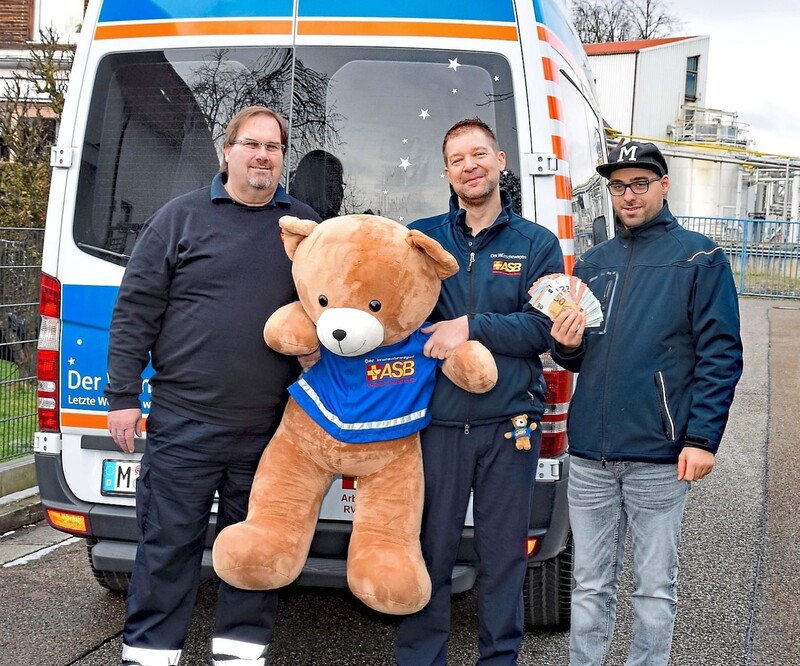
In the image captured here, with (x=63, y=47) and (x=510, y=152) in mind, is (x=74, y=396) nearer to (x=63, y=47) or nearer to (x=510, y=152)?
(x=510, y=152)

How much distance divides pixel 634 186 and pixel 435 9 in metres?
0.97

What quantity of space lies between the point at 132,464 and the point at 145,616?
0.58 meters

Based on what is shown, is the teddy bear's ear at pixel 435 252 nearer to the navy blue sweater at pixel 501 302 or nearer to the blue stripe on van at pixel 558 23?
the navy blue sweater at pixel 501 302

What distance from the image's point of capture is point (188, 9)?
329 cm

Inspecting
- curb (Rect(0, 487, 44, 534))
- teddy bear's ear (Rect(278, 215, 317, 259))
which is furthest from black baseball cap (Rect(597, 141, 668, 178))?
curb (Rect(0, 487, 44, 534))

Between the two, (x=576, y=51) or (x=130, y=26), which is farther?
(x=576, y=51)

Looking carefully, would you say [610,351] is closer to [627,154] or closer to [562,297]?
[562,297]

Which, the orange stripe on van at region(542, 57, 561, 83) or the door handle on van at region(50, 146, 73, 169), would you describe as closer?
the orange stripe on van at region(542, 57, 561, 83)

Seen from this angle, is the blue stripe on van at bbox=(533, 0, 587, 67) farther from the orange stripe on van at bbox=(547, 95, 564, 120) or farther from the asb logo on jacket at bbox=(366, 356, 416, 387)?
the asb logo on jacket at bbox=(366, 356, 416, 387)

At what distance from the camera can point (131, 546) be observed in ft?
11.1

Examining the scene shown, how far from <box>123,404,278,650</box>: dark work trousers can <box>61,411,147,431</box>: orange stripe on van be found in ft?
1.22

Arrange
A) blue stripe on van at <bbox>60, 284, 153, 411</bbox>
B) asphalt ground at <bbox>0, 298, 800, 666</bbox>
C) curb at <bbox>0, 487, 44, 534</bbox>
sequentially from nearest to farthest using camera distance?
blue stripe on van at <bbox>60, 284, 153, 411</bbox>
asphalt ground at <bbox>0, 298, 800, 666</bbox>
curb at <bbox>0, 487, 44, 534</bbox>

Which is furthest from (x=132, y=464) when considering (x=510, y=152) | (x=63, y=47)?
(x=63, y=47)

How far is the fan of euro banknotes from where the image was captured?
8.95 feet
